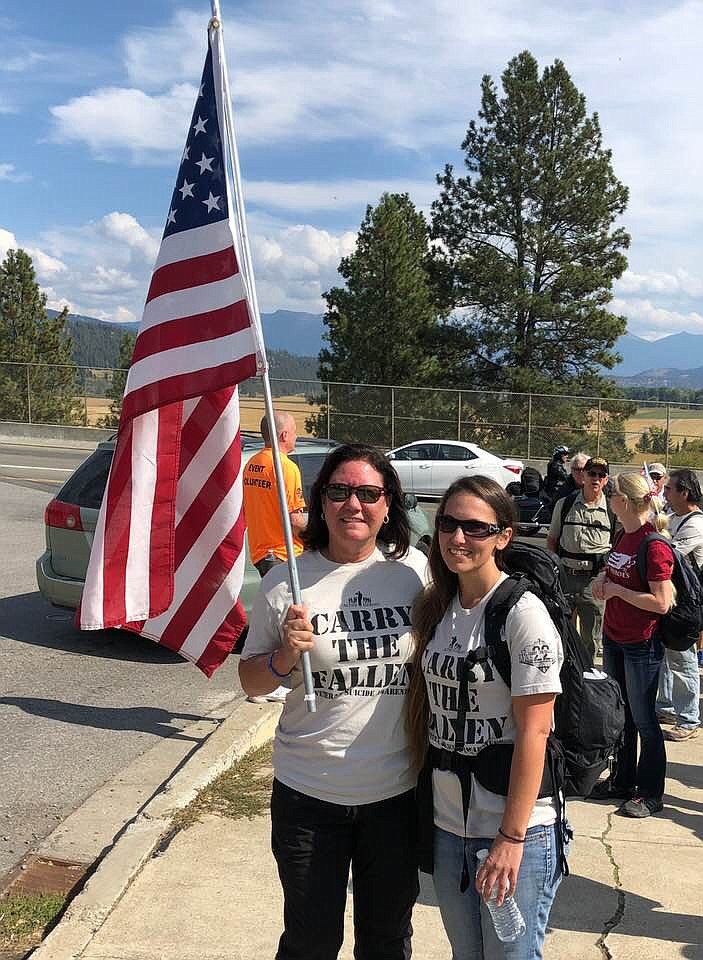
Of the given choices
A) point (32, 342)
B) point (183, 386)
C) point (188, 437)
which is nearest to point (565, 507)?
point (188, 437)

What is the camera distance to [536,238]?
3688 centimetres

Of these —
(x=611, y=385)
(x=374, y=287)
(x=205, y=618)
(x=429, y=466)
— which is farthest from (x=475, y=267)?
(x=205, y=618)

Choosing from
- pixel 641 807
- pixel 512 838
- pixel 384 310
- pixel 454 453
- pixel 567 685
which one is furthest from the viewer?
pixel 384 310

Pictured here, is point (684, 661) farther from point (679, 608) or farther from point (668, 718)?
point (679, 608)

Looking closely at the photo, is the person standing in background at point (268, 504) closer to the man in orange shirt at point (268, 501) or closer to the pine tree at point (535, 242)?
the man in orange shirt at point (268, 501)

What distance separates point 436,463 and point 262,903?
66.0 feet

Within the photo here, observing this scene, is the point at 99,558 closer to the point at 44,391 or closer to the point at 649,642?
the point at 649,642

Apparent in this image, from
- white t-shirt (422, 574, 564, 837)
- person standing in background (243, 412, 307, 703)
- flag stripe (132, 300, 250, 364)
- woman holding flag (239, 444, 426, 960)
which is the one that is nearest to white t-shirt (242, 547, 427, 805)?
woman holding flag (239, 444, 426, 960)

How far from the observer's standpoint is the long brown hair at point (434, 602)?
2.78 m

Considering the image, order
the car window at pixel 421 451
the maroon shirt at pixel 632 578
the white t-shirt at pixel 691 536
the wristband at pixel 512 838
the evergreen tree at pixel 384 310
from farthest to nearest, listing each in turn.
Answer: the evergreen tree at pixel 384 310 < the car window at pixel 421 451 < the white t-shirt at pixel 691 536 < the maroon shirt at pixel 632 578 < the wristband at pixel 512 838

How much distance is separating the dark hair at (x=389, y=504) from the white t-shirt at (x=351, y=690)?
192 millimetres

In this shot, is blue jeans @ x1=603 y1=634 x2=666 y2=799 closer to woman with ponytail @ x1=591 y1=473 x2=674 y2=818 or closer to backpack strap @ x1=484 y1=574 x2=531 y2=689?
woman with ponytail @ x1=591 y1=473 x2=674 y2=818

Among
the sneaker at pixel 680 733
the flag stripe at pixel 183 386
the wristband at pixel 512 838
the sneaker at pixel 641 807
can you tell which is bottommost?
the sneaker at pixel 680 733

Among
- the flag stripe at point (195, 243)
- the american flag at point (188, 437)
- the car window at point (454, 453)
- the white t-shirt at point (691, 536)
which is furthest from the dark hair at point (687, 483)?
the car window at point (454, 453)
